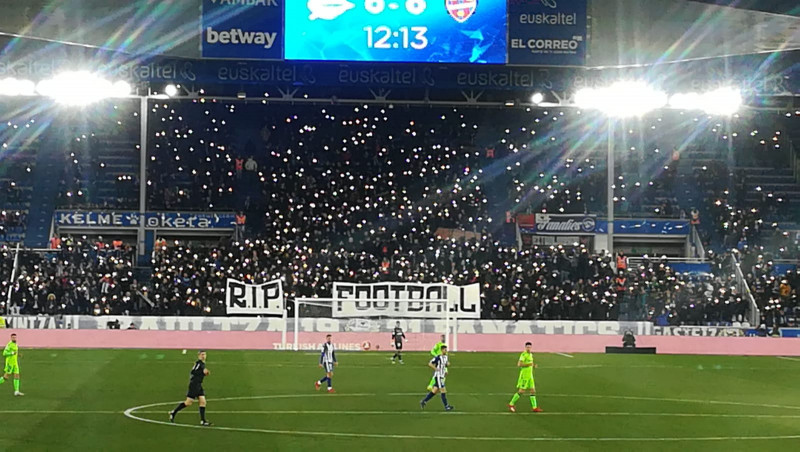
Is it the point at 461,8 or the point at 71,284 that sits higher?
the point at 461,8

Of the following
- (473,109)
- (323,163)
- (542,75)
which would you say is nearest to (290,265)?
(323,163)

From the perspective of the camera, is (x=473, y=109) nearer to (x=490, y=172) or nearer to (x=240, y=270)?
(x=490, y=172)

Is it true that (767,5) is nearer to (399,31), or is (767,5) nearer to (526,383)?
(399,31)

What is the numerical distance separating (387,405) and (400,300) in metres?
19.7

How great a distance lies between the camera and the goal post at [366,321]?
149 ft

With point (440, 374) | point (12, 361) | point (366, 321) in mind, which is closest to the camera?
point (440, 374)

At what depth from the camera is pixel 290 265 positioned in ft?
158

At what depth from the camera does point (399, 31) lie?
39.5 m

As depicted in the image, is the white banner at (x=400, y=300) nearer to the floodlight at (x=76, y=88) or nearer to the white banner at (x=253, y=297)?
the white banner at (x=253, y=297)

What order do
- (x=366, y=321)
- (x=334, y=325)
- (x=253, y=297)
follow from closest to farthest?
(x=253, y=297) → (x=334, y=325) → (x=366, y=321)

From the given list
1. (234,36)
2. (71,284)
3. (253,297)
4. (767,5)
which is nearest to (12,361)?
(234,36)

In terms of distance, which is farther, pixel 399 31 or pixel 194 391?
pixel 399 31

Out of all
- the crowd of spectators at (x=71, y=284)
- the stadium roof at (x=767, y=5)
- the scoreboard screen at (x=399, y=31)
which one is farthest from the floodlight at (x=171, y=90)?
the stadium roof at (x=767, y=5)

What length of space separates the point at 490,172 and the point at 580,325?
43.1 feet
